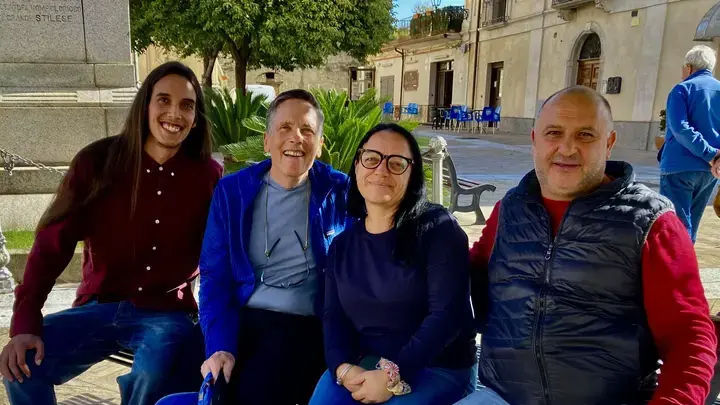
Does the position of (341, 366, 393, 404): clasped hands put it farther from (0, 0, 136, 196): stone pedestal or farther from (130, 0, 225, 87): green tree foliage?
(130, 0, 225, 87): green tree foliage

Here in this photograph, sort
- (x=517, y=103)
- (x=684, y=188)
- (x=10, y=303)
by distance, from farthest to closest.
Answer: (x=517, y=103), (x=684, y=188), (x=10, y=303)

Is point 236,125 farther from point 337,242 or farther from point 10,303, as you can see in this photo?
point 337,242

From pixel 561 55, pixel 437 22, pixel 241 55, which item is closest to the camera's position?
pixel 241 55

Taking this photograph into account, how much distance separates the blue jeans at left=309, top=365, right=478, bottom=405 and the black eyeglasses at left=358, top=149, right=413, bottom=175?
2.33ft

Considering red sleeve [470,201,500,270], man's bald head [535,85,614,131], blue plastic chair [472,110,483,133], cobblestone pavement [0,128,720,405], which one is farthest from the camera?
blue plastic chair [472,110,483,133]

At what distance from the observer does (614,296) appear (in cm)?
165

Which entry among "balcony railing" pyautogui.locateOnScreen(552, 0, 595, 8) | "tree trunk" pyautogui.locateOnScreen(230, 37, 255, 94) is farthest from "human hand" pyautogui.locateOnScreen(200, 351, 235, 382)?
"balcony railing" pyautogui.locateOnScreen(552, 0, 595, 8)

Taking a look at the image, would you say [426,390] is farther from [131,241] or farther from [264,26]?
[264,26]

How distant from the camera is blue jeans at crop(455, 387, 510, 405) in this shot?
181 cm

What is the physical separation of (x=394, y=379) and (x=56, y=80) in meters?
4.52

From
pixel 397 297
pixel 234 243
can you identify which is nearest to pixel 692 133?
pixel 397 297

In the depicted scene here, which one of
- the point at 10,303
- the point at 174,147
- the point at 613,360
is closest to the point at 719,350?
the point at 613,360

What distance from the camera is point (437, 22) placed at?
28016 mm

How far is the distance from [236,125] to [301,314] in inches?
137
